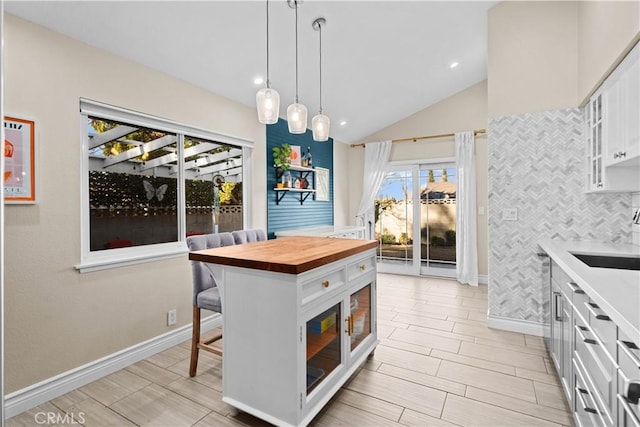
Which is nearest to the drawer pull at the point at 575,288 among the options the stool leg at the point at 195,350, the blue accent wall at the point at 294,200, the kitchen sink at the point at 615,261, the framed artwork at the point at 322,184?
the kitchen sink at the point at 615,261

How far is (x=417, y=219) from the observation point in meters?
5.46

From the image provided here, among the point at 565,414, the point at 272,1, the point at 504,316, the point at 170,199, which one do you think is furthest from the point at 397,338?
the point at 272,1

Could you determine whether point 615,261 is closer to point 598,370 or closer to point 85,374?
point 598,370

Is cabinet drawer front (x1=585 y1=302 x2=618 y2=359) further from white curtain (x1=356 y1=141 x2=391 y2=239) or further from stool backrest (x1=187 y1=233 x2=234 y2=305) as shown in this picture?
white curtain (x1=356 y1=141 x2=391 y2=239)

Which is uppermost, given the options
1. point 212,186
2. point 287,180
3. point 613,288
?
point 287,180

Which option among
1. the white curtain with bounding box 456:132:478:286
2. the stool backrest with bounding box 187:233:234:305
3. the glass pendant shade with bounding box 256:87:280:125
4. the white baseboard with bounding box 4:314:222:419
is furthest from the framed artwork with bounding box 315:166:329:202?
the glass pendant shade with bounding box 256:87:280:125

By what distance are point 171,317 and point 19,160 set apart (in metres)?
1.64

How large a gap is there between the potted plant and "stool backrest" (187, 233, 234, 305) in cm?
176

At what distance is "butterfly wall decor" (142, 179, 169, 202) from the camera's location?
288cm

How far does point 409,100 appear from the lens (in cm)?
493

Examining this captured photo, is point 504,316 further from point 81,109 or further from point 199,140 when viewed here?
point 81,109

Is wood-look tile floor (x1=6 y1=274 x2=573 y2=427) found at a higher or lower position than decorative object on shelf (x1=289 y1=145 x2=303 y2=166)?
lower

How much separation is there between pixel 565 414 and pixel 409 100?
4165mm

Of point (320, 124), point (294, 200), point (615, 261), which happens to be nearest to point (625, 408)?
point (615, 261)
